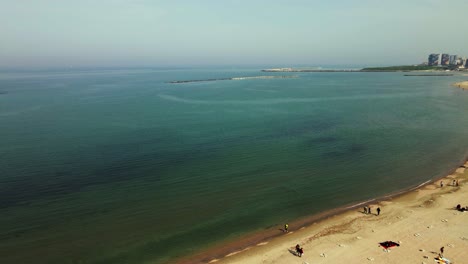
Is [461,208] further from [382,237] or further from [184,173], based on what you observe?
[184,173]

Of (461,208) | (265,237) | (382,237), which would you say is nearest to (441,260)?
(382,237)

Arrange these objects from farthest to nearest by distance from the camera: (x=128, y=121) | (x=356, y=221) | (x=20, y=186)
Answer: (x=128, y=121) → (x=20, y=186) → (x=356, y=221)

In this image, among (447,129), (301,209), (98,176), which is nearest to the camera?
(301,209)

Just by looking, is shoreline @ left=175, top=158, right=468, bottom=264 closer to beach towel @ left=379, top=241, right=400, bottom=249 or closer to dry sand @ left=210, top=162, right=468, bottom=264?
dry sand @ left=210, top=162, right=468, bottom=264

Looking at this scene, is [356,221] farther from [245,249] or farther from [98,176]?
[98,176]

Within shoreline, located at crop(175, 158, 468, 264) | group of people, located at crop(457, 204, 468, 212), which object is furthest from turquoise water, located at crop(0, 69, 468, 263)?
group of people, located at crop(457, 204, 468, 212)

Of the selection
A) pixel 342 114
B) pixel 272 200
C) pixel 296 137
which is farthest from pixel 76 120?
pixel 342 114

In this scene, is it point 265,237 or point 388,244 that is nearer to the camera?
point 388,244
